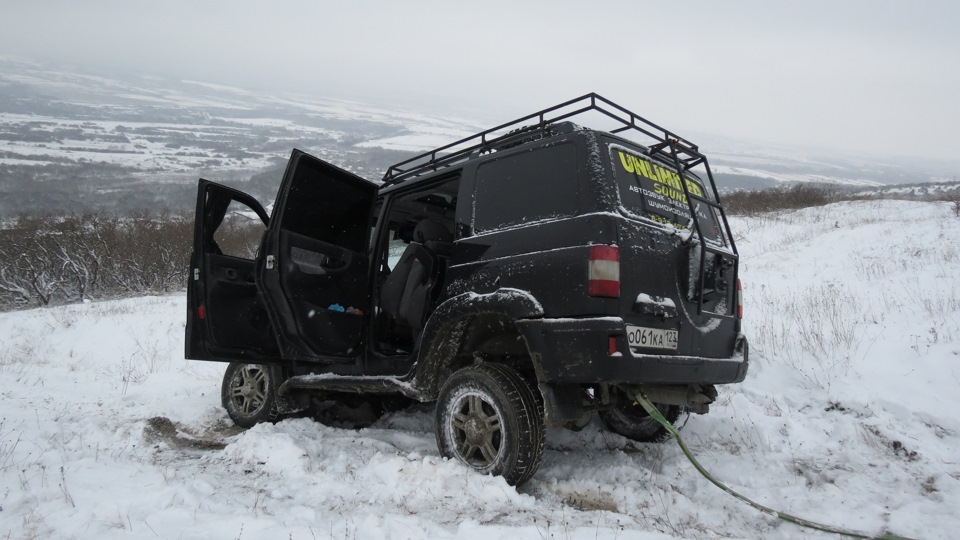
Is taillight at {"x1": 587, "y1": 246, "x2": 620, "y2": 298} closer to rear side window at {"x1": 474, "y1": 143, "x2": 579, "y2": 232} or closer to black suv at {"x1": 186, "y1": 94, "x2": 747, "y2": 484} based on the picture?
black suv at {"x1": 186, "y1": 94, "x2": 747, "y2": 484}

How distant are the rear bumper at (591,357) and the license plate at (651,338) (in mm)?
56

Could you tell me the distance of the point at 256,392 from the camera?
5090 millimetres

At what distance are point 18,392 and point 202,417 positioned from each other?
2603 millimetres

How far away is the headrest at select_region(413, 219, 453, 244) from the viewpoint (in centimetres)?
428

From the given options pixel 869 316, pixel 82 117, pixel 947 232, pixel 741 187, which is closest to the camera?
pixel 869 316

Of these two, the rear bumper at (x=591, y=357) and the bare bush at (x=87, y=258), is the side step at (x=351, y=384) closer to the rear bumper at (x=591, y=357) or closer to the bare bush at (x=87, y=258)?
the rear bumper at (x=591, y=357)

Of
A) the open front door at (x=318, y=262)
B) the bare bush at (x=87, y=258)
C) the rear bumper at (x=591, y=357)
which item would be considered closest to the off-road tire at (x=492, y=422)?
the rear bumper at (x=591, y=357)

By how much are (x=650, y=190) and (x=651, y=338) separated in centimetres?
97

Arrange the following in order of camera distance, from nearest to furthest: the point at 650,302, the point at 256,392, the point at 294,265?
1. the point at 650,302
2. the point at 294,265
3. the point at 256,392

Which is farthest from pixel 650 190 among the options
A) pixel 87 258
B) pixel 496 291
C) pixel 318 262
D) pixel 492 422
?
pixel 87 258

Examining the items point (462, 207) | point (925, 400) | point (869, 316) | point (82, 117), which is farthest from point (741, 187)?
point (82, 117)

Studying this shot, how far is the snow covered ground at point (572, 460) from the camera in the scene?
2.68 meters

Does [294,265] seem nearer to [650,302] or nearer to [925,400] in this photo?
[650,302]

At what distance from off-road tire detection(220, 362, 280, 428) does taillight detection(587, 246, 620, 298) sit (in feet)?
10.7
